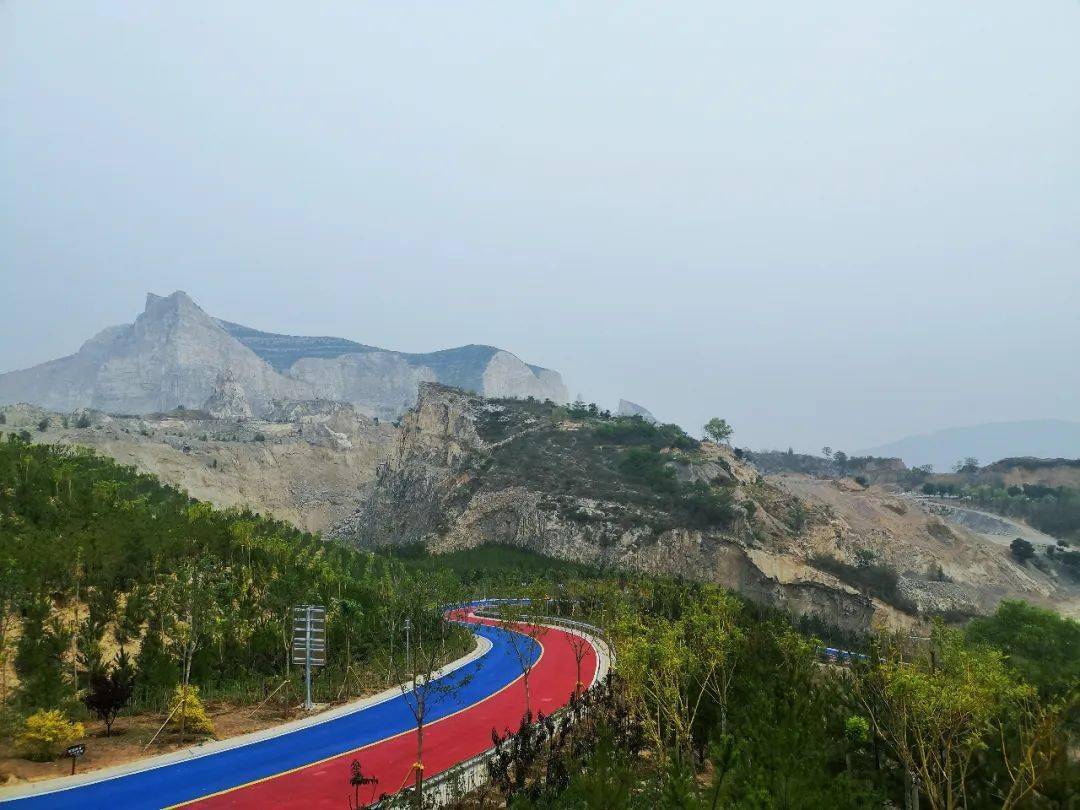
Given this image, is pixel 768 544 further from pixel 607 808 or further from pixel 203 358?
pixel 203 358

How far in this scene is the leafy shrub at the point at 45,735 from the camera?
15461 mm

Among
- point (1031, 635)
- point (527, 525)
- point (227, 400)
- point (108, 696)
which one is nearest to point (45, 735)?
point (108, 696)

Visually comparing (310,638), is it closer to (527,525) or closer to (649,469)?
(527,525)

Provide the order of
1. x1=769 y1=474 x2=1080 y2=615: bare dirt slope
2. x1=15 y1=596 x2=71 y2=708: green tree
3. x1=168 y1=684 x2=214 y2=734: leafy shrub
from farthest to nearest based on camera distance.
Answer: x1=769 y1=474 x2=1080 y2=615: bare dirt slope → x1=168 y1=684 x2=214 y2=734: leafy shrub → x1=15 y1=596 x2=71 y2=708: green tree

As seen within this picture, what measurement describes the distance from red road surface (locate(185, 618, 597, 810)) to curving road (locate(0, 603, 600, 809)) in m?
0.02

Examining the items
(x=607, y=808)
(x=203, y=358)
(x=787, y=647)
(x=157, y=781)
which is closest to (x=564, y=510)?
(x=787, y=647)

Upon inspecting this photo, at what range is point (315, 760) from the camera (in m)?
17.5

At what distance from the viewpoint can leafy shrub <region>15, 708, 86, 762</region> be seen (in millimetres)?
15461

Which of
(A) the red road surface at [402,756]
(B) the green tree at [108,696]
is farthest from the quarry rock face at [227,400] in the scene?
(B) the green tree at [108,696]

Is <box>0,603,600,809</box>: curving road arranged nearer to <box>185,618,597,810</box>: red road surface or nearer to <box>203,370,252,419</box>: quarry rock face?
<box>185,618,597,810</box>: red road surface

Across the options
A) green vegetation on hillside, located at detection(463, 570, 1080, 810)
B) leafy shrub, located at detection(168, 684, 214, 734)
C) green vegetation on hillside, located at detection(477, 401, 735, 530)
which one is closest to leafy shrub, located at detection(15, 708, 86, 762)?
leafy shrub, located at detection(168, 684, 214, 734)

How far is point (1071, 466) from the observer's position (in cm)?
14038

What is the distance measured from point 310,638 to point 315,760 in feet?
18.8

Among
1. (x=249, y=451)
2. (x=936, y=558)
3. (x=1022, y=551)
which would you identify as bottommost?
(x=1022, y=551)
